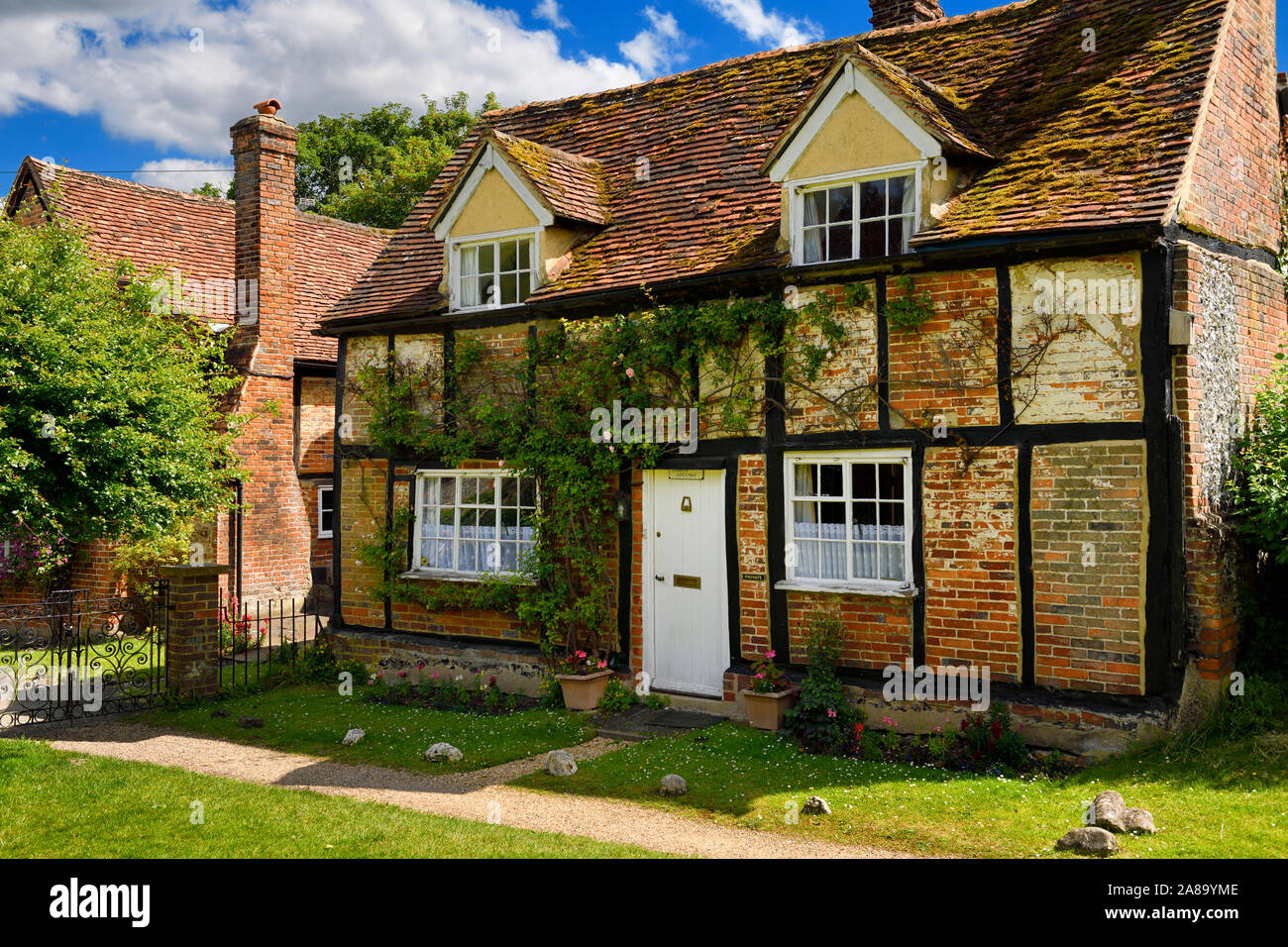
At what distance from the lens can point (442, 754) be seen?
9.97m

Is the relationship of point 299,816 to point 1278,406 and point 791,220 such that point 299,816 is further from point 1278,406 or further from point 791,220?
point 1278,406

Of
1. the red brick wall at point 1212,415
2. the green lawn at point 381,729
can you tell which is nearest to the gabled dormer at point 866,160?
the red brick wall at point 1212,415

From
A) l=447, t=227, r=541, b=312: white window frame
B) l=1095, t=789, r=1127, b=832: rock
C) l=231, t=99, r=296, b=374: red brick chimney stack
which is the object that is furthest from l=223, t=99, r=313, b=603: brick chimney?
l=1095, t=789, r=1127, b=832: rock

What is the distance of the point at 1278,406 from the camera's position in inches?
390

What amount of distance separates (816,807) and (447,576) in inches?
269

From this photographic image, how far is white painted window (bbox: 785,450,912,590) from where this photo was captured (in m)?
10.1

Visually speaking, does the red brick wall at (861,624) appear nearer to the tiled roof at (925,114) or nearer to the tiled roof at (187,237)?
the tiled roof at (925,114)

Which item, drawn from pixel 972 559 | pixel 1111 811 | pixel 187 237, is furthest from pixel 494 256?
pixel 187 237

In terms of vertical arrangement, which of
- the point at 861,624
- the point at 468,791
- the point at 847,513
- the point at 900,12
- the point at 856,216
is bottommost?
the point at 468,791

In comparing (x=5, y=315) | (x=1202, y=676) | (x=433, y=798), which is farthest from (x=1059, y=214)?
(x=5, y=315)

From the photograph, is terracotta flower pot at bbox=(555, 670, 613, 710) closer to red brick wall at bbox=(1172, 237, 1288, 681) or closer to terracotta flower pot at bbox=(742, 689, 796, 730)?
terracotta flower pot at bbox=(742, 689, 796, 730)

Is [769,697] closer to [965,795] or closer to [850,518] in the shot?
[850,518]

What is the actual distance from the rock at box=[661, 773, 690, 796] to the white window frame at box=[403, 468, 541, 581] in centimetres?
460

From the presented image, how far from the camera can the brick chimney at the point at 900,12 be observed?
1474cm
